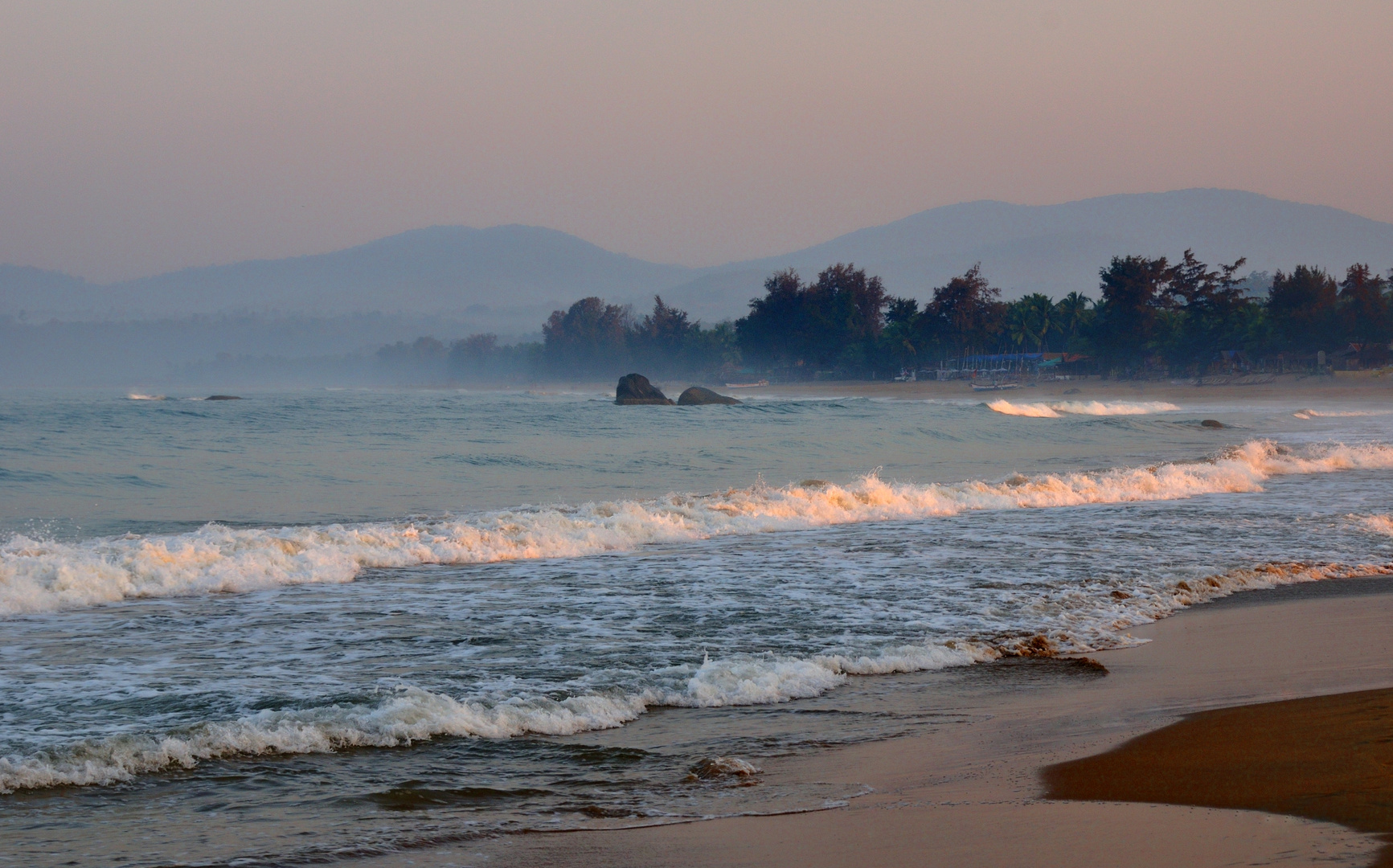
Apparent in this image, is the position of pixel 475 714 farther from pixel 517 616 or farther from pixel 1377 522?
pixel 1377 522

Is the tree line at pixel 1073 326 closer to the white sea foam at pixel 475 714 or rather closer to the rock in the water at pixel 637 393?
the rock in the water at pixel 637 393

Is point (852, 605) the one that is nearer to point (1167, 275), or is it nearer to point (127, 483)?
point (127, 483)

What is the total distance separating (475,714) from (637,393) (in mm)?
67037

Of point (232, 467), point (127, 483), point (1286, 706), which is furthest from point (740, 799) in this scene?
point (232, 467)

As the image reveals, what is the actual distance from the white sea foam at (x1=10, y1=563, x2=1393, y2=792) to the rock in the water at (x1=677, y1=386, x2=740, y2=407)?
61.1m

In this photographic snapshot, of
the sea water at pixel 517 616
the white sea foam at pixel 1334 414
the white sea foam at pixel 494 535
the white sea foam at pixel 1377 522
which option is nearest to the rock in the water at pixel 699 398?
the white sea foam at pixel 1334 414

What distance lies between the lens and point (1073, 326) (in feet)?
392

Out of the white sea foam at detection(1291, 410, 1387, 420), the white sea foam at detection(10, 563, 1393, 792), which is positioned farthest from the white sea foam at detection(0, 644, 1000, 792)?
the white sea foam at detection(1291, 410, 1387, 420)

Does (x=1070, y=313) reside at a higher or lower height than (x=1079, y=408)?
higher

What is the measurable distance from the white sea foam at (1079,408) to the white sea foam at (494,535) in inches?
1450

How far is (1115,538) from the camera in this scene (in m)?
14.1

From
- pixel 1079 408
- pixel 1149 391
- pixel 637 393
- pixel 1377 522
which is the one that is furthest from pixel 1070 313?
pixel 1377 522

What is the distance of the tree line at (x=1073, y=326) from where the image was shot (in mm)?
86125

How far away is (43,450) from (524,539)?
2202cm
